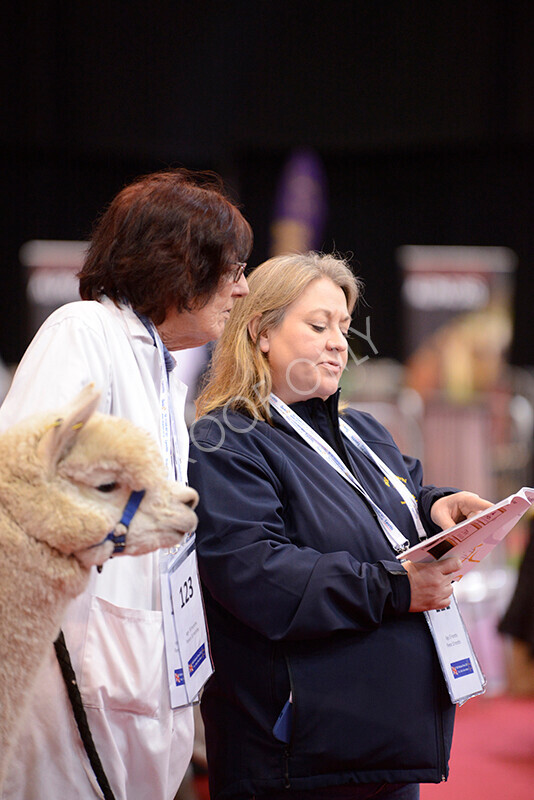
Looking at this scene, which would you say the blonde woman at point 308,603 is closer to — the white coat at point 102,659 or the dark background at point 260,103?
the white coat at point 102,659

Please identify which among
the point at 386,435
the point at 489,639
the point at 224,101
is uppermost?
the point at 224,101

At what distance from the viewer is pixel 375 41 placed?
543cm

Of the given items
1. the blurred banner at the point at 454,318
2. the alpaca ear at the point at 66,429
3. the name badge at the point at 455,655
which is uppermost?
the alpaca ear at the point at 66,429

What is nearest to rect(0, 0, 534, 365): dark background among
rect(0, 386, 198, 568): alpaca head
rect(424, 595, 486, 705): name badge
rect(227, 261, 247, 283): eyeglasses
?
rect(227, 261, 247, 283): eyeglasses

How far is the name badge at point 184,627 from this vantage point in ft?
4.37

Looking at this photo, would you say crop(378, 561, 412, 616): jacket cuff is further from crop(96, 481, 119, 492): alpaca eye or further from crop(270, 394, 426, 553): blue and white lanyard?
crop(96, 481, 119, 492): alpaca eye

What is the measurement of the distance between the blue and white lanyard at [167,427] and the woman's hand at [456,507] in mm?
547

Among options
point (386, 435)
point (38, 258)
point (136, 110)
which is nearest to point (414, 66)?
point (136, 110)

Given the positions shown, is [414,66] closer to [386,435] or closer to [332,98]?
[332,98]

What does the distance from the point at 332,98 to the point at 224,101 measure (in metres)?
0.75

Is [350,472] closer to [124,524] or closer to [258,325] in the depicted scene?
[258,325]

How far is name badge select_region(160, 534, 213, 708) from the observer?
133cm

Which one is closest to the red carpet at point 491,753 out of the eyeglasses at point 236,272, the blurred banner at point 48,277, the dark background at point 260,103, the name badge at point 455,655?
the name badge at point 455,655

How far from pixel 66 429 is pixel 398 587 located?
26.9 inches
